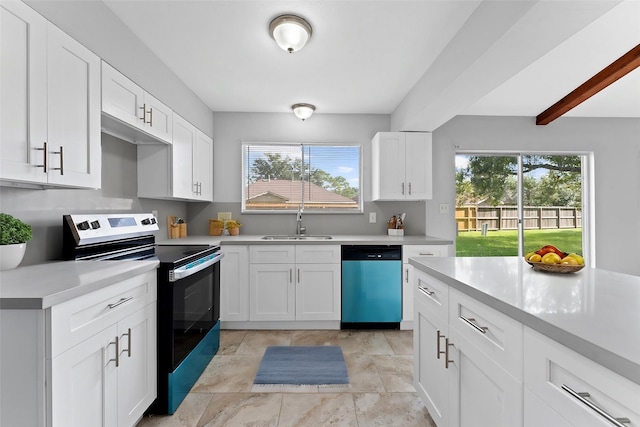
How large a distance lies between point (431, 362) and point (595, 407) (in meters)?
1.04

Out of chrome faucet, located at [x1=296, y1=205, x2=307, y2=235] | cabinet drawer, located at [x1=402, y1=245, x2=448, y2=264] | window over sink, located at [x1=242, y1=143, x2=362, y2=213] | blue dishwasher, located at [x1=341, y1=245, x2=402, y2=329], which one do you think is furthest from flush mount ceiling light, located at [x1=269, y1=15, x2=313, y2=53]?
cabinet drawer, located at [x1=402, y1=245, x2=448, y2=264]

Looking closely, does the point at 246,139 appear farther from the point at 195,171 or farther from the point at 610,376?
the point at 610,376

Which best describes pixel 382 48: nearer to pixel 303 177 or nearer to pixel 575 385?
pixel 303 177

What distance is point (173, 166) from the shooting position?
8.94 feet

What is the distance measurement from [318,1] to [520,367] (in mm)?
2077

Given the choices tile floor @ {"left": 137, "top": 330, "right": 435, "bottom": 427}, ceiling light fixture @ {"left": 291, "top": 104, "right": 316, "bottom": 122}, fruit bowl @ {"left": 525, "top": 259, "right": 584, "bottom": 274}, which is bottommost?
tile floor @ {"left": 137, "top": 330, "right": 435, "bottom": 427}

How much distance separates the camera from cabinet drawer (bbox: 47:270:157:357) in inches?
43.4

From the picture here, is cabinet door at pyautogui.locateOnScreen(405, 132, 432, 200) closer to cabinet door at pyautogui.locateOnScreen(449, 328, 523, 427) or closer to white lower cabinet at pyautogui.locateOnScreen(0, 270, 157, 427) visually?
cabinet door at pyautogui.locateOnScreen(449, 328, 523, 427)

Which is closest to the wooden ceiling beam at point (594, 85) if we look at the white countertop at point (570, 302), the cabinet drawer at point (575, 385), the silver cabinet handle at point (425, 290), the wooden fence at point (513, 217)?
the wooden fence at point (513, 217)

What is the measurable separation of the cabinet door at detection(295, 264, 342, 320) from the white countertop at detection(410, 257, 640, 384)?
1.56 m

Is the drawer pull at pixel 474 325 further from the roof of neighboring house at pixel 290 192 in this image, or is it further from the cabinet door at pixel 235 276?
the roof of neighboring house at pixel 290 192

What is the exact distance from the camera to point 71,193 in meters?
1.95

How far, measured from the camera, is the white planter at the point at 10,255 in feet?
4.50

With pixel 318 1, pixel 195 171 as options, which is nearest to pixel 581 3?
pixel 318 1
